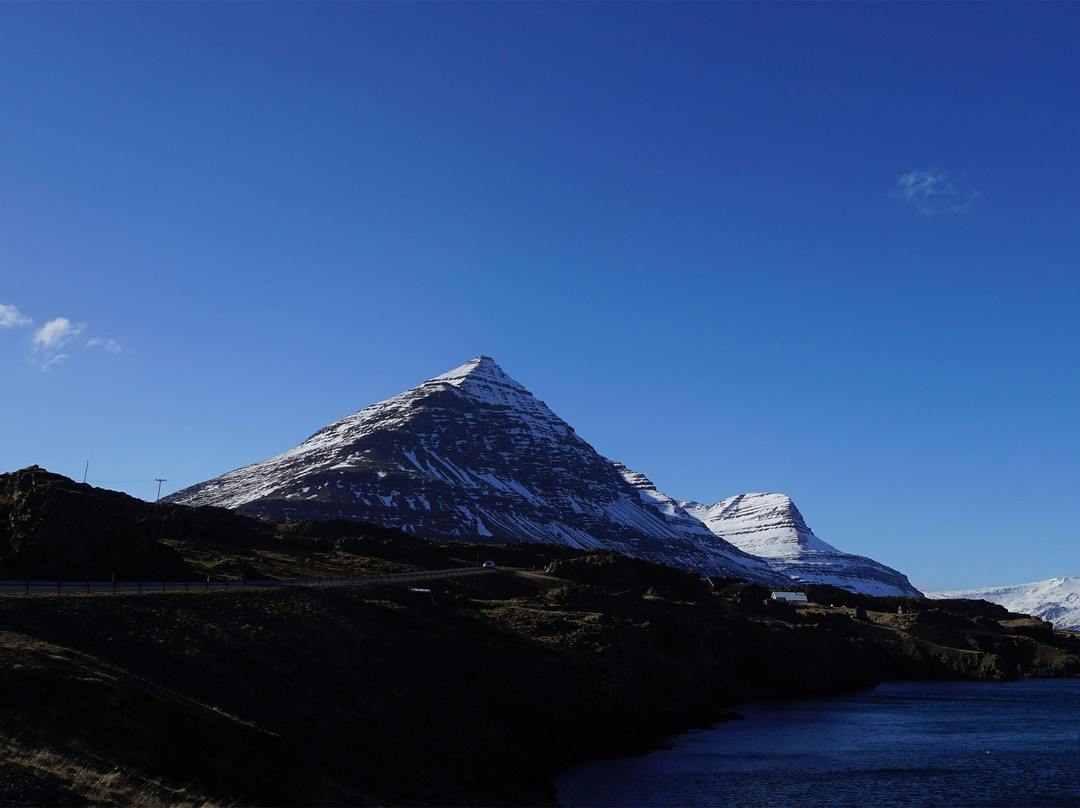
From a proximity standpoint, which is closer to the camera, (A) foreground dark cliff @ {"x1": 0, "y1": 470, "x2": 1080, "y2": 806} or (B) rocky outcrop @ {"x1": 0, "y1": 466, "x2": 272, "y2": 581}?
(A) foreground dark cliff @ {"x1": 0, "y1": 470, "x2": 1080, "y2": 806}

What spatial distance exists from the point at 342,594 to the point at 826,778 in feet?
120

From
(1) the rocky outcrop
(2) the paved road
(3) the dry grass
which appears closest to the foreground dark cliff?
(3) the dry grass

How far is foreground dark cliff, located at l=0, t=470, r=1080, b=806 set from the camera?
3316cm


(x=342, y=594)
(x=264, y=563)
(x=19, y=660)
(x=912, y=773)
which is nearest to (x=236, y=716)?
(x=19, y=660)

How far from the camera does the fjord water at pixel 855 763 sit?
53.5m

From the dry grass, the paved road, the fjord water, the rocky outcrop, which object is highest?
the rocky outcrop

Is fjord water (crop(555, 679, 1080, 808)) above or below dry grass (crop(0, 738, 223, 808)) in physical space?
below

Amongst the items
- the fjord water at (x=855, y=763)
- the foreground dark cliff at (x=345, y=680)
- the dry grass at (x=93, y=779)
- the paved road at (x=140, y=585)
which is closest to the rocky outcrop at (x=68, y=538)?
the foreground dark cliff at (x=345, y=680)

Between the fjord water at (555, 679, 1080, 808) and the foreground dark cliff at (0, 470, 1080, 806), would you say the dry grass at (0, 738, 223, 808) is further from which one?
the fjord water at (555, 679, 1080, 808)

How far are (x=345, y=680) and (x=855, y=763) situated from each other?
120 feet

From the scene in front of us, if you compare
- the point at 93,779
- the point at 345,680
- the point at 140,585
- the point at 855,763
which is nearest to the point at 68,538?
the point at 140,585

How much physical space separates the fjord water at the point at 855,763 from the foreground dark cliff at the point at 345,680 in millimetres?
4003

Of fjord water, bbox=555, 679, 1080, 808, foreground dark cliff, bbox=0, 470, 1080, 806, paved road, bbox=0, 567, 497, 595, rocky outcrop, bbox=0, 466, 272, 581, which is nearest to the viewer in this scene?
foreground dark cliff, bbox=0, 470, 1080, 806

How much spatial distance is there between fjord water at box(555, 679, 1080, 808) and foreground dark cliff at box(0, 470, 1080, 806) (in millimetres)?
4003
